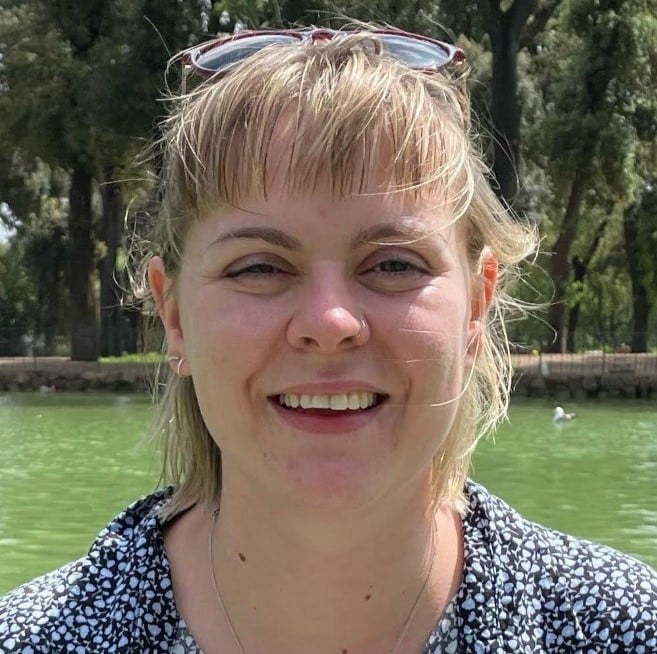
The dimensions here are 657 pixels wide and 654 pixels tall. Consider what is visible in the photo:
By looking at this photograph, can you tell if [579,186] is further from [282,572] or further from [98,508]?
[282,572]

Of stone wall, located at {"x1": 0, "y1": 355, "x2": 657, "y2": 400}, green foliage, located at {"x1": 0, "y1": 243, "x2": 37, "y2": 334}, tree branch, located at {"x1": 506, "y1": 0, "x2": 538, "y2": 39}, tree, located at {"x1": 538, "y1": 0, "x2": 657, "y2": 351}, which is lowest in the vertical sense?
stone wall, located at {"x1": 0, "y1": 355, "x2": 657, "y2": 400}

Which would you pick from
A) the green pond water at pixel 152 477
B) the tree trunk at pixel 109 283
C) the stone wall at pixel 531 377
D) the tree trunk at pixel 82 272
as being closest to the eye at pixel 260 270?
the green pond water at pixel 152 477

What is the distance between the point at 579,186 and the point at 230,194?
23347mm

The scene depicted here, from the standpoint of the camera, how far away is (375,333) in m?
1.43

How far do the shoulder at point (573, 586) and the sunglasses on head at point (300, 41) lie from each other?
2.26 ft

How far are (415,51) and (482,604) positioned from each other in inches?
31.9

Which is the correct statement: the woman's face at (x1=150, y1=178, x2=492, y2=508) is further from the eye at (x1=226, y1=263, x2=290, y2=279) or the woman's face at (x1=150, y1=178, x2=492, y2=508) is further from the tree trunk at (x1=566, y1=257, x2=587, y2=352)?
the tree trunk at (x1=566, y1=257, x2=587, y2=352)

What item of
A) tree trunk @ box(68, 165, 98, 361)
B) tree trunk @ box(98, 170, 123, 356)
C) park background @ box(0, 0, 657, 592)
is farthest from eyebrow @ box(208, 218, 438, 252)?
tree trunk @ box(98, 170, 123, 356)

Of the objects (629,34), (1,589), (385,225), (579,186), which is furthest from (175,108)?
(579,186)

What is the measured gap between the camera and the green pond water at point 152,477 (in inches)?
314

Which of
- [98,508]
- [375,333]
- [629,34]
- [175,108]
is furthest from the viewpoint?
[629,34]

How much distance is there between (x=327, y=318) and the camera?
141 cm

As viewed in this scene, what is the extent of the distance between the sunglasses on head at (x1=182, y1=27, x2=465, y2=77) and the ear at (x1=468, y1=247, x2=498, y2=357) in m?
0.30

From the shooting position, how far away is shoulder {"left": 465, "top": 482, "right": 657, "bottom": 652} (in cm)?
147
